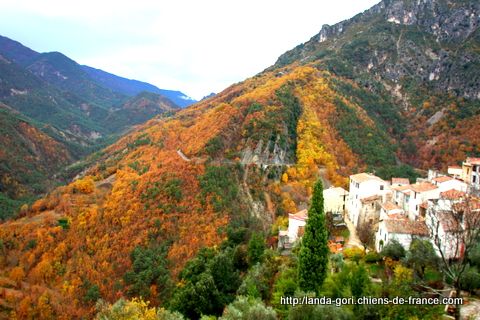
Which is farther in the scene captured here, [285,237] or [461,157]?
[461,157]

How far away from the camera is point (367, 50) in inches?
5231

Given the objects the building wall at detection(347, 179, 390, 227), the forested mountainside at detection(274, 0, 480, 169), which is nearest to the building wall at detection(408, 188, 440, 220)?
the building wall at detection(347, 179, 390, 227)

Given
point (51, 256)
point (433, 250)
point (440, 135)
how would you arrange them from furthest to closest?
point (440, 135) < point (51, 256) < point (433, 250)

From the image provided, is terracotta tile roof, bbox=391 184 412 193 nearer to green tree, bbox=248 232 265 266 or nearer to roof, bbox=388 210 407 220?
roof, bbox=388 210 407 220

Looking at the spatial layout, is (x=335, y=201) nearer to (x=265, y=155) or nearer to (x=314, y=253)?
(x=314, y=253)

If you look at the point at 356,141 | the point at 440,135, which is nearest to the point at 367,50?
the point at 440,135

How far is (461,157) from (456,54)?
178 feet

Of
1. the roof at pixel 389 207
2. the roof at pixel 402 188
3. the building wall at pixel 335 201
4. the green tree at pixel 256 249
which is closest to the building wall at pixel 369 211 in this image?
the roof at pixel 402 188

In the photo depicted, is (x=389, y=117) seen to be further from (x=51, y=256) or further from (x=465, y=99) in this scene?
(x=51, y=256)

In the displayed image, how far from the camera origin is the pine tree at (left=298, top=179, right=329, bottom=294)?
933 inches

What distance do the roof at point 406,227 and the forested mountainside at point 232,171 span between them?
10.3 meters

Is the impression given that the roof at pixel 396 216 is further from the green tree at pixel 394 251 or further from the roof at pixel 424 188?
the green tree at pixel 394 251

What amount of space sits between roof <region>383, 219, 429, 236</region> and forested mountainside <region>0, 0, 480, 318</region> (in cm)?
1026

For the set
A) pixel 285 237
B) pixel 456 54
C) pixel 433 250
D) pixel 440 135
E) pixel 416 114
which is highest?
pixel 456 54
